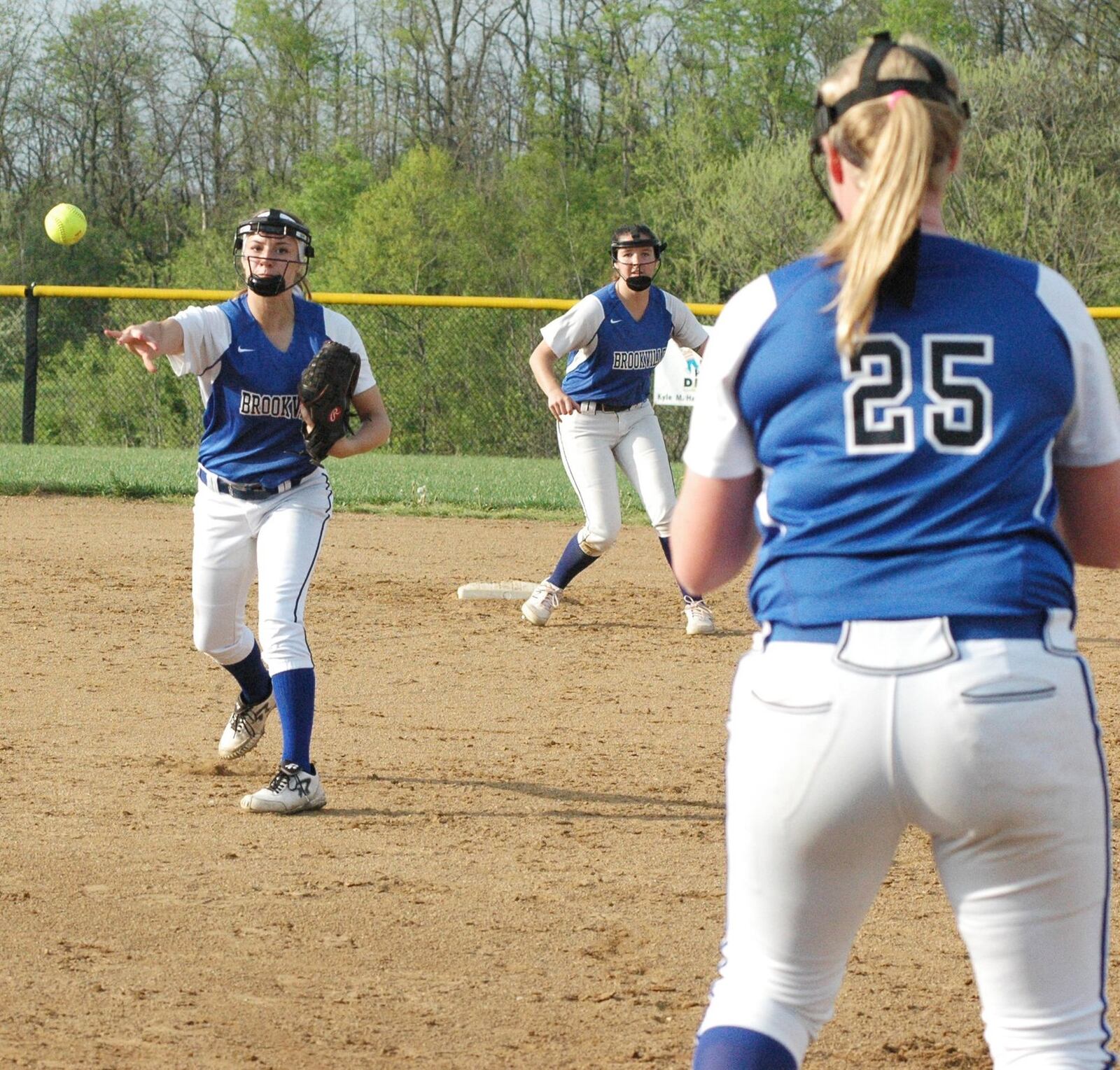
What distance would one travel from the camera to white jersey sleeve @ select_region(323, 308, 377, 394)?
4664 mm

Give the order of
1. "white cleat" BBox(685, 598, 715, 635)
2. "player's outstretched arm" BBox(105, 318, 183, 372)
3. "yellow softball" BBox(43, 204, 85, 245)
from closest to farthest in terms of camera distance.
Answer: "player's outstretched arm" BBox(105, 318, 183, 372), "white cleat" BBox(685, 598, 715, 635), "yellow softball" BBox(43, 204, 85, 245)

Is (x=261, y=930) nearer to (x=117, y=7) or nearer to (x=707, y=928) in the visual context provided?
(x=707, y=928)

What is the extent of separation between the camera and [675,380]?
1520cm

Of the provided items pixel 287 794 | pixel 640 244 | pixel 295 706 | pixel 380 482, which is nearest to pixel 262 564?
pixel 295 706

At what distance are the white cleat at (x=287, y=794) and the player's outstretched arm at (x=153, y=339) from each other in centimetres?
126

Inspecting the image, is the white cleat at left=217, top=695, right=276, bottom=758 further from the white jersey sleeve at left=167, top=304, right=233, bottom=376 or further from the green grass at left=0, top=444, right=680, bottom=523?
the green grass at left=0, top=444, right=680, bottom=523

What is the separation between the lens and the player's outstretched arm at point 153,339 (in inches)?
172

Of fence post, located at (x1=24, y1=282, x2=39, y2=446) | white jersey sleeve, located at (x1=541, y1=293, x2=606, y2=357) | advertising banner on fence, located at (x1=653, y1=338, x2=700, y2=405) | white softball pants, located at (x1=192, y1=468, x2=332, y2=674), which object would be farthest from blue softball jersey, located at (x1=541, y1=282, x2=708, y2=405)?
fence post, located at (x1=24, y1=282, x2=39, y2=446)

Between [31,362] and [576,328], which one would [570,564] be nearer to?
[576,328]

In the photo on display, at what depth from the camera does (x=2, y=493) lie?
12.4 metres

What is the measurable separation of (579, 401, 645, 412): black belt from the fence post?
9968 millimetres

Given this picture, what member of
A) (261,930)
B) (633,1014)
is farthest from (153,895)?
(633,1014)

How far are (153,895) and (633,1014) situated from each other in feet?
4.34

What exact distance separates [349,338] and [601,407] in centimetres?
302
